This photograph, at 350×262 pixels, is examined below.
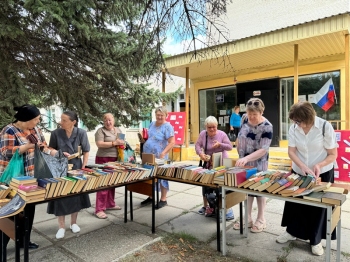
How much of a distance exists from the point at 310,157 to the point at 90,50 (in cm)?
406

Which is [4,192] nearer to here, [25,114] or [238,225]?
[25,114]

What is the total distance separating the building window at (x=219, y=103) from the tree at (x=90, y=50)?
3.54 metres

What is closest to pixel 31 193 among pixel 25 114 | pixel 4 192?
pixel 4 192

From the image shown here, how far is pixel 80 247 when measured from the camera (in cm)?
277

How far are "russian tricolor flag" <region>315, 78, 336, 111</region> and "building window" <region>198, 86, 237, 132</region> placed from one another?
2727 mm

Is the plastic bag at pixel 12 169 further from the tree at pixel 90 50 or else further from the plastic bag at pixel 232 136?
the plastic bag at pixel 232 136

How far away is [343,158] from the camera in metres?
5.08

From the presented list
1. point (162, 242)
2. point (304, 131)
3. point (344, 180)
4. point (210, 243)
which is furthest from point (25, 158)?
point (344, 180)

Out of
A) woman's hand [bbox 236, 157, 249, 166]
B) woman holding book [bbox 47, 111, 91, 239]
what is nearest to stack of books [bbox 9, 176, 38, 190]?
woman holding book [bbox 47, 111, 91, 239]

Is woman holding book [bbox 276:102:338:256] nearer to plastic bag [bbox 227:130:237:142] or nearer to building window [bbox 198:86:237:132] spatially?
plastic bag [bbox 227:130:237:142]

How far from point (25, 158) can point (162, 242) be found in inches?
67.5

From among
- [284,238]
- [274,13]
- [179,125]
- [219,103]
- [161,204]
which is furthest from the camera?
[274,13]

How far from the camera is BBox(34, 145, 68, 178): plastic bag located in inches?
90.7

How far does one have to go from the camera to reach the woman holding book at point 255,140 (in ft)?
9.39
